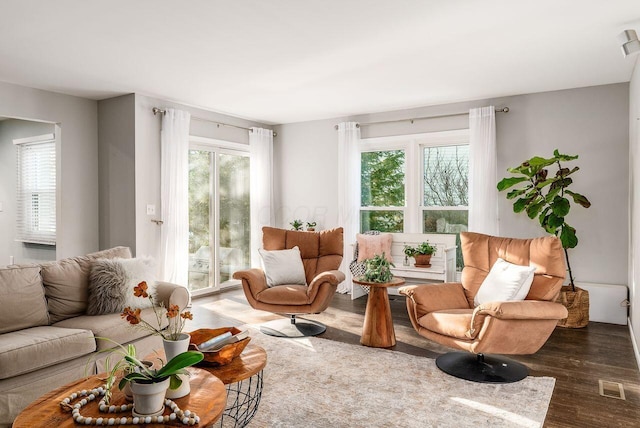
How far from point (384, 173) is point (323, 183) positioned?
981 mm

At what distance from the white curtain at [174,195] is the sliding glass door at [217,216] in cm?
38

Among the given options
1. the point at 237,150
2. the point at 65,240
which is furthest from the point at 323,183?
the point at 65,240

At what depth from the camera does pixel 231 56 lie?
3.81m

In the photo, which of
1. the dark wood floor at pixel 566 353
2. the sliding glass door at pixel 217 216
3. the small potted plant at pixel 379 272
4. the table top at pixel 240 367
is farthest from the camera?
the sliding glass door at pixel 217 216

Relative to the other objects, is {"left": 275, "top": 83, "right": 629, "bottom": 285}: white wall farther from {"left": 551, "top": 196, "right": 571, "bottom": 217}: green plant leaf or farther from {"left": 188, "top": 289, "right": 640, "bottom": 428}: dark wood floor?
{"left": 188, "top": 289, "right": 640, "bottom": 428}: dark wood floor

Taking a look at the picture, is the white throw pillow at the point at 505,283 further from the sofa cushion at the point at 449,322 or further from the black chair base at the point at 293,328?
the black chair base at the point at 293,328

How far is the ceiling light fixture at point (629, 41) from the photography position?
10.0 ft

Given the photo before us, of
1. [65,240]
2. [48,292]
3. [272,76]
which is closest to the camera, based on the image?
[48,292]

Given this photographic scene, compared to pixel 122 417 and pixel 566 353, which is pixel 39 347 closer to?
pixel 122 417

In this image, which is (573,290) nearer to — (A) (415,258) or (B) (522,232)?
(B) (522,232)

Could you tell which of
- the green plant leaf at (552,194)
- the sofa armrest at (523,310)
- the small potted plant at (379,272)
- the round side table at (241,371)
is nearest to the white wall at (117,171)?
the small potted plant at (379,272)

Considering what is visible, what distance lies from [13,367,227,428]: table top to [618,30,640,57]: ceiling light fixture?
3460mm

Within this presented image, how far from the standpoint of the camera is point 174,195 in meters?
5.38

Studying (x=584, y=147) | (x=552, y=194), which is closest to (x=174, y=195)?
(x=552, y=194)
